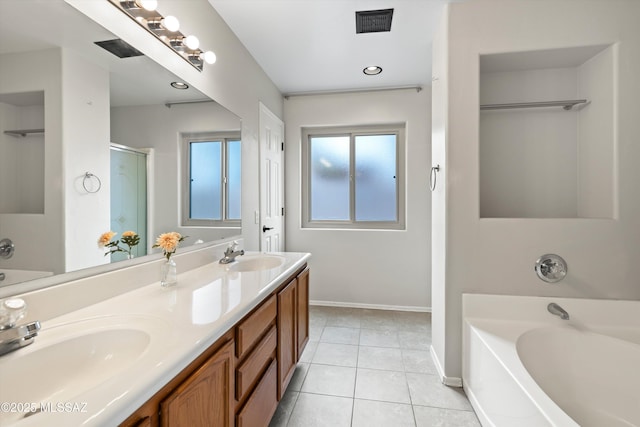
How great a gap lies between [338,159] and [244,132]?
1.43m

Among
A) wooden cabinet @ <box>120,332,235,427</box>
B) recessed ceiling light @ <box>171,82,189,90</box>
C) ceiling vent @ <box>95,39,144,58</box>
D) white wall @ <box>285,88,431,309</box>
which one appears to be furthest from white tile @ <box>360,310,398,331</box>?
ceiling vent @ <box>95,39,144,58</box>

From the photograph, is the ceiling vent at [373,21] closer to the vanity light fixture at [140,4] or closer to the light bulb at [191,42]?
the light bulb at [191,42]

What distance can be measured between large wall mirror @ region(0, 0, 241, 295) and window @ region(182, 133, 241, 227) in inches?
1.1

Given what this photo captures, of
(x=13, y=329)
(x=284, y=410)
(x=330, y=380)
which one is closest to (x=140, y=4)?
(x=13, y=329)

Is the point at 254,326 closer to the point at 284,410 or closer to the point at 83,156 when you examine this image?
the point at 284,410

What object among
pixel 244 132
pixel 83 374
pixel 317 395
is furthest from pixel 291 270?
pixel 244 132

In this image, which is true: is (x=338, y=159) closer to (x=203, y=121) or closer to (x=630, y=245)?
(x=203, y=121)

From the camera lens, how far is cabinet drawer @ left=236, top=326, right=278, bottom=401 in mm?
1072

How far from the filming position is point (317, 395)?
1.77 metres

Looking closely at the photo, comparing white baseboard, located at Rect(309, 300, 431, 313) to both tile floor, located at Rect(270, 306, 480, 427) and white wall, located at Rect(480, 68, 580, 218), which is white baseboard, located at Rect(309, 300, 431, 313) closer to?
tile floor, located at Rect(270, 306, 480, 427)

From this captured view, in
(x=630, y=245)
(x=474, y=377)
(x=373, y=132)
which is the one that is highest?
(x=373, y=132)

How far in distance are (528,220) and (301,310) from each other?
1.58m

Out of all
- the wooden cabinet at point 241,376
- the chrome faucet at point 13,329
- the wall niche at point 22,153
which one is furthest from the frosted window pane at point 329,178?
the chrome faucet at point 13,329

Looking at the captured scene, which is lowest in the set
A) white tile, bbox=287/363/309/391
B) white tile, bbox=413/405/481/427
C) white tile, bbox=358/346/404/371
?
white tile, bbox=413/405/481/427
